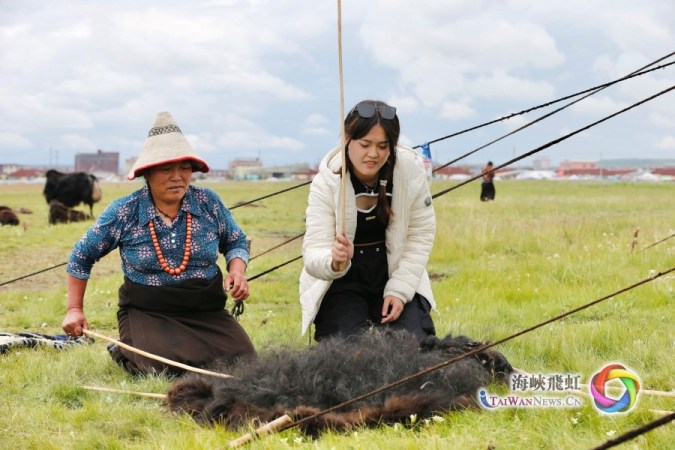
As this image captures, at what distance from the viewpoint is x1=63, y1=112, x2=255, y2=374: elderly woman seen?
429 cm

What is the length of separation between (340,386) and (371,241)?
1.44 m

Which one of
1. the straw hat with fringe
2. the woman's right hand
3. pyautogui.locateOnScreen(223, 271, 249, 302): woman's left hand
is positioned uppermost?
the straw hat with fringe

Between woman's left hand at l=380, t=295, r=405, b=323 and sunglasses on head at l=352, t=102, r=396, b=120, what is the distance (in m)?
1.05

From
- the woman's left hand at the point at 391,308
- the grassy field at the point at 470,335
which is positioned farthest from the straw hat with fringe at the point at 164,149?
the woman's left hand at the point at 391,308

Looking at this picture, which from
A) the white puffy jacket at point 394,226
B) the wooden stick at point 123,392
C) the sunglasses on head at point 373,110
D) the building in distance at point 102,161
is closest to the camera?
the wooden stick at point 123,392

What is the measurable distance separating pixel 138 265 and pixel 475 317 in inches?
96.0

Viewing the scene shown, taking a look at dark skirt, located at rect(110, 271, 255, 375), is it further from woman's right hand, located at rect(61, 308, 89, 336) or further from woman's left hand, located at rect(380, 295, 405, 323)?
woman's left hand, located at rect(380, 295, 405, 323)

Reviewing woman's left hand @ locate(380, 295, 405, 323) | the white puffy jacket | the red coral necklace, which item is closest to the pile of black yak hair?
Result: woman's left hand @ locate(380, 295, 405, 323)

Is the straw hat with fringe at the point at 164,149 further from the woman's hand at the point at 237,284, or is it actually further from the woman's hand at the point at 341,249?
the woman's hand at the point at 341,249

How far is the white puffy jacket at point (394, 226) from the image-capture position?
4.25 metres

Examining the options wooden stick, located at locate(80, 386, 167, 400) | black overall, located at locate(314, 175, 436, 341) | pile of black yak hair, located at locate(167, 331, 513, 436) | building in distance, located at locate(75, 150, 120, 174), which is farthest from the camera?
building in distance, located at locate(75, 150, 120, 174)

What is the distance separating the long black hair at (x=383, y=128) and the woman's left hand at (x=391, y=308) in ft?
1.64

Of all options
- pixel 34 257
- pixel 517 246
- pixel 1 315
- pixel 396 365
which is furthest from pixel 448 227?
pixel 396 365

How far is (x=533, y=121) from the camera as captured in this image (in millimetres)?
4254
